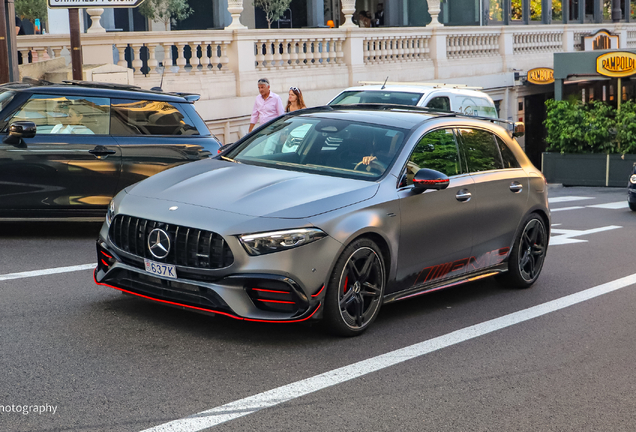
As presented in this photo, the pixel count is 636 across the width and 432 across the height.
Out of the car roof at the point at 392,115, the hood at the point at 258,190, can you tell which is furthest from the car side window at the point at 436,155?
the hood at the point at 258,190

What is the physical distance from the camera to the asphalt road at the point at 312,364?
4871 mm

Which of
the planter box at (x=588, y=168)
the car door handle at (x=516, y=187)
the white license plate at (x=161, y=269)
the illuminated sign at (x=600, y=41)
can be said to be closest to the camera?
the white license plate at (x=161, y=269)

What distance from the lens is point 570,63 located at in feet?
86.8

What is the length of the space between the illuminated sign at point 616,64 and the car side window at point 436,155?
1908 cm

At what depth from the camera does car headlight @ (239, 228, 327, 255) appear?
5.90 metres

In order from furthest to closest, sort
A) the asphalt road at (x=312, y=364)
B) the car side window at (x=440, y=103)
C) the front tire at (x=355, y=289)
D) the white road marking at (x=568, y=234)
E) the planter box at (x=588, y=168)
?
the planter box at (x=588, y=168) → the car side window at (x=440, y=103) → the white road marking at (x=568, y=234) → the front tire at (x=355, y=289) → the asphalt road at (x=312, y=364)

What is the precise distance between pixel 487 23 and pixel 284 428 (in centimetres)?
3047

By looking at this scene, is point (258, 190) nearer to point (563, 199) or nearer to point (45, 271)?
point (45, 271)

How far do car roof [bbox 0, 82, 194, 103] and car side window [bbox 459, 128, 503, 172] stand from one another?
3.76 metres

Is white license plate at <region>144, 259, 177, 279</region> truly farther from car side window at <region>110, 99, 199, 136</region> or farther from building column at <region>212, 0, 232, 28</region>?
building column at <region>212, 0, 232, 28</region>

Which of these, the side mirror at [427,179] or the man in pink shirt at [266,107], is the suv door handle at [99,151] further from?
the man in pink shirt at [266,107]

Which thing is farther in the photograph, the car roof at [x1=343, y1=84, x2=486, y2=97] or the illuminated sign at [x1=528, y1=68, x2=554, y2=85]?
the illuminated sign at [x1=528, y1=68, x2=554, y2=85]

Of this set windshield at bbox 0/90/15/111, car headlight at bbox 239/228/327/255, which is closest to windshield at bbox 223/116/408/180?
car headlight at bbox 239/228/327/255

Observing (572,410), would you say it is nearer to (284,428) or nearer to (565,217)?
(284,428)
